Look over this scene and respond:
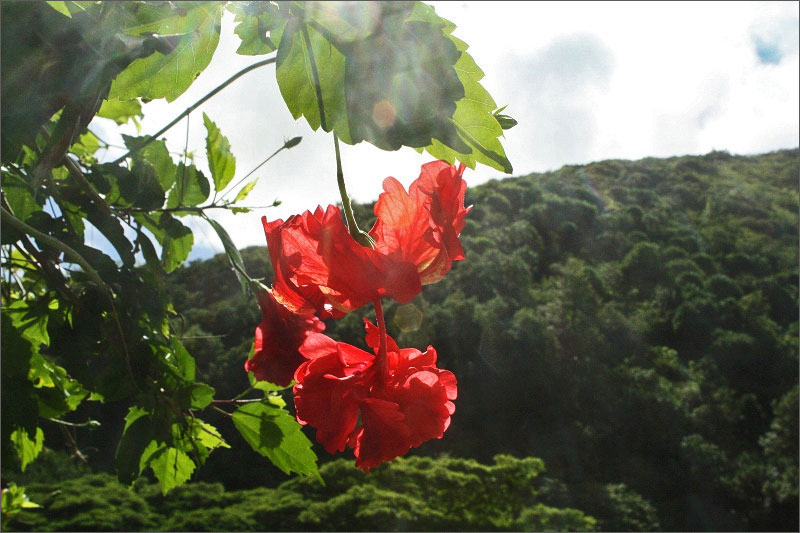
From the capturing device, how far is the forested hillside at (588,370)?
22.3 ft

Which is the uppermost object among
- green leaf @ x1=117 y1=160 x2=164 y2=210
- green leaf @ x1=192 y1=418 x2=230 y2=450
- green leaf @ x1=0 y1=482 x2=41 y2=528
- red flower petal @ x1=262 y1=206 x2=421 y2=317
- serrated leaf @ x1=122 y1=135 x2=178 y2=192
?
serrated leaf @ x1=122 y1=135 x2=178 y2=192

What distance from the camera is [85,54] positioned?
16.1 inches

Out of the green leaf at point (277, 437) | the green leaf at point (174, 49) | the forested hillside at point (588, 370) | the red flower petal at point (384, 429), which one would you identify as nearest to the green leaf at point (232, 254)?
the green leaf at point (277, 437)

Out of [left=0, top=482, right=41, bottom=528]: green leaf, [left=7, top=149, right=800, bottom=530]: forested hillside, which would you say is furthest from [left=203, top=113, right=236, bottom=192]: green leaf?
[left=7, top=149, right=800, bottom=530]: forested hillside

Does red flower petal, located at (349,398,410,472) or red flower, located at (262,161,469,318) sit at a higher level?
red flower, located at (262,161,469,318)

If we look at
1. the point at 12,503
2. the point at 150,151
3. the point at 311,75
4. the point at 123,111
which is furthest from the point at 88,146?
the point at 12,503

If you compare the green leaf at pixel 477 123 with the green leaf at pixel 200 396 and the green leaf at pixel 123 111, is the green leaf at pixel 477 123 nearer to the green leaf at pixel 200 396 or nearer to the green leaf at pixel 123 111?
the green leaf at pixel 200 396

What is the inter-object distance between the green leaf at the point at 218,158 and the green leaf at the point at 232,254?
0.14m

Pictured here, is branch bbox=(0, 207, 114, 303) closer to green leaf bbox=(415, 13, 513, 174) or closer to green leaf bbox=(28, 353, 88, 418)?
green leaf bbox=(28, 353, 88, 418)

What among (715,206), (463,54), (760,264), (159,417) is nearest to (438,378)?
(463,54)

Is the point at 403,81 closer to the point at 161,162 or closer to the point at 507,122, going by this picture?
the point at 507,122

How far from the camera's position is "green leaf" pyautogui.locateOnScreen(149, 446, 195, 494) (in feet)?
3.25

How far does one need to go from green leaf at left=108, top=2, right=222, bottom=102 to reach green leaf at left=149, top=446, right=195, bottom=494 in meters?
0.63

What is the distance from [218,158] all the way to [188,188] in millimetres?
88
